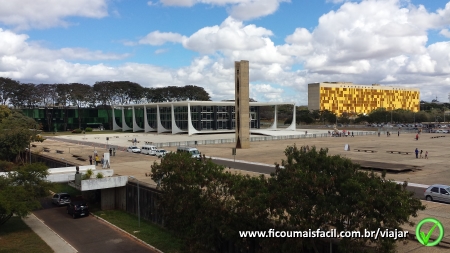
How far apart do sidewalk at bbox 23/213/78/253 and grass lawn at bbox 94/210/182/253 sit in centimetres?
338

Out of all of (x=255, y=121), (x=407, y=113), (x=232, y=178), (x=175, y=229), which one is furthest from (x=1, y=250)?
(x=407, y=113)

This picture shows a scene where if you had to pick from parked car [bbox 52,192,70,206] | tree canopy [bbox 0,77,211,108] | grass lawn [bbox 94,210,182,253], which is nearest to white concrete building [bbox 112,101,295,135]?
tree canopy [bbox 0,77,211,108]

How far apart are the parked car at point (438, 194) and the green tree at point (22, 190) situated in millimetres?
23052

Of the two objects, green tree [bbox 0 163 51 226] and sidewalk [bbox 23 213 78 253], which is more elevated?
green tree [bbox 0 163 51 226]

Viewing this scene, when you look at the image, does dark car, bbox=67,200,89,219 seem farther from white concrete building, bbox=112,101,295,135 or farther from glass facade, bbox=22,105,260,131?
glass facade, bbox=22,105,260,131

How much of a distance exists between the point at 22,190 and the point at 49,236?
125 inches

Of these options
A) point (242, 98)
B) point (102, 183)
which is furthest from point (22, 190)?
point (242, 98)

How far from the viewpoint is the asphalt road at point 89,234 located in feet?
62.6

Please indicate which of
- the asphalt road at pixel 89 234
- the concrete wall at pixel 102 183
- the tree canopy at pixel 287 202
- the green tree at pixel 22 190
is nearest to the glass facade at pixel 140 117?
the concrete wall at pixel 102 183

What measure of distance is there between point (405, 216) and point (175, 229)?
9036mm

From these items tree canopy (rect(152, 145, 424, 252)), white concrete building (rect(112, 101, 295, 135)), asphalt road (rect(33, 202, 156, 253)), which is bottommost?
asphalt road (rect(33, 202, 156, 253))

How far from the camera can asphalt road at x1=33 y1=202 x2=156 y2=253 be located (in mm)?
19094

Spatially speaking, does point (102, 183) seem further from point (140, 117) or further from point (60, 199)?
point (140, 117)

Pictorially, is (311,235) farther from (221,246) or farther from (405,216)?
(221,246)
